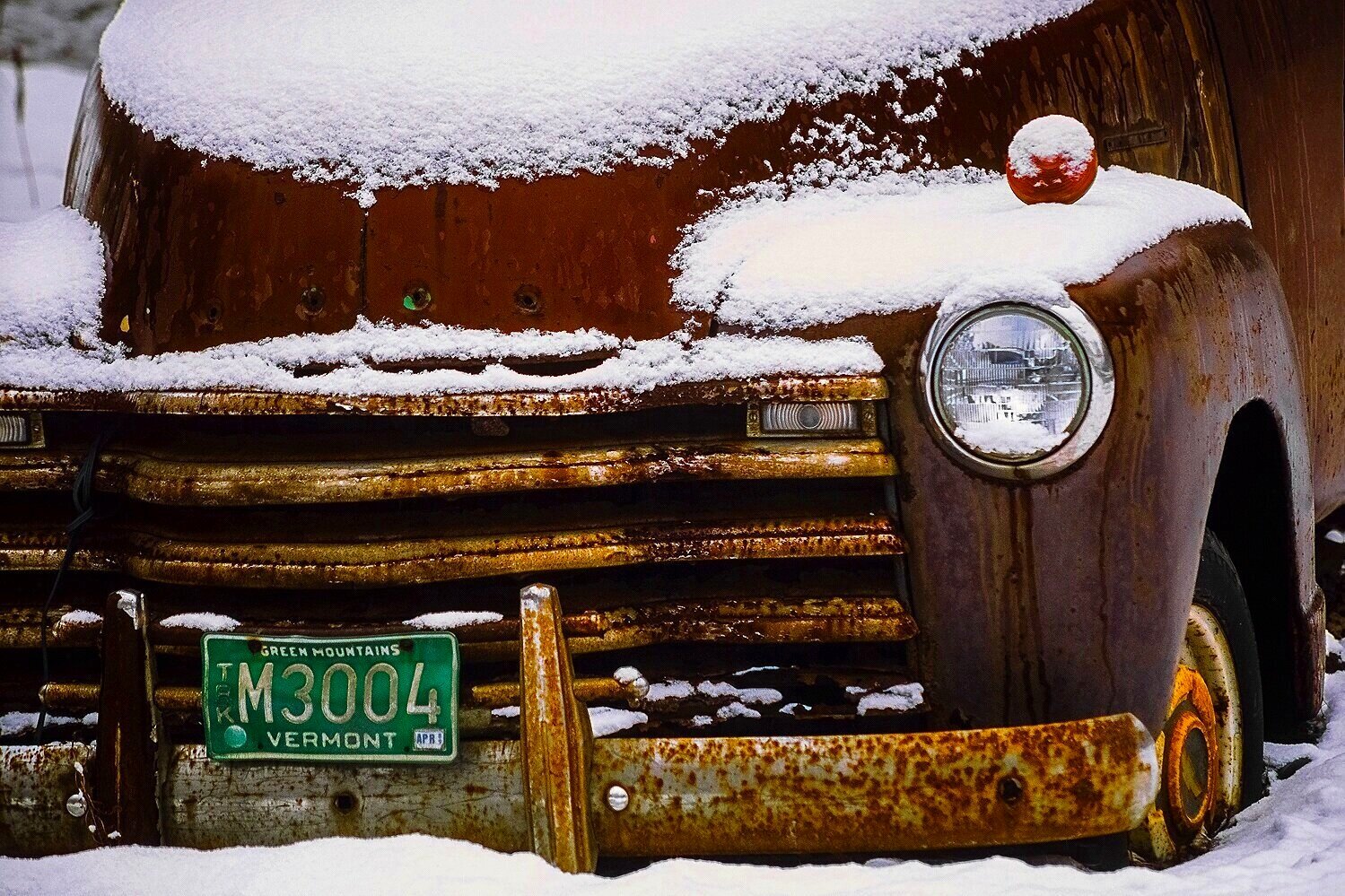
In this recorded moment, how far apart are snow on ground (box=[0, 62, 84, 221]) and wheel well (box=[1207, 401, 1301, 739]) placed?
25.1ft

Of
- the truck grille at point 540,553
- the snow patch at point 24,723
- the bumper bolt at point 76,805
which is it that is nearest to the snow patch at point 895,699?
the truck grille at point 540,553

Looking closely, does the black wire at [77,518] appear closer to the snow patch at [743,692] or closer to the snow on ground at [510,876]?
the snow on ground at [510,876]

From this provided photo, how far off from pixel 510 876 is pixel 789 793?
1.36 ft

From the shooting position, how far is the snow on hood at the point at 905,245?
1913mm

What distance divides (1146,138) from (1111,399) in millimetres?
921

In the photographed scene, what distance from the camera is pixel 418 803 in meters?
1.97

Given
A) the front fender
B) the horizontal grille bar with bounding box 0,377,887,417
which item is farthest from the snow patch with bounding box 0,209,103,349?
the front fender

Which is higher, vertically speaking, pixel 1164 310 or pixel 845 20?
pixel 845 20

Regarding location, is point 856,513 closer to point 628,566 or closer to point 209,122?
point 628,566

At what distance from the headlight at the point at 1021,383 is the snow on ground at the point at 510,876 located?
617mm

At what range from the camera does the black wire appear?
214 centimetres

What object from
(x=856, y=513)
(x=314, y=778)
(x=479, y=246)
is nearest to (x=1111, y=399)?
(x=856, y=513)

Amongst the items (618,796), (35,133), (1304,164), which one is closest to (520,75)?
(618,796)

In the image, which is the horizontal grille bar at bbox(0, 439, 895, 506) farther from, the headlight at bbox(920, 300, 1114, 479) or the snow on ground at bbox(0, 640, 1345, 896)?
the snow on ground at bbox(0, 640, 1345, 896)
